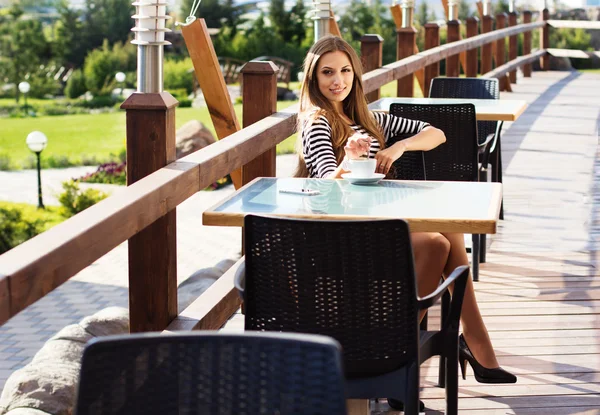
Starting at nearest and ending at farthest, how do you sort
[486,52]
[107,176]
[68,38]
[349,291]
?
[349,291]
[486,52]
[107,176]
[68,38]

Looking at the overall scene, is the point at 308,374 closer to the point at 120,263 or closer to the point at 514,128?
the point at 514,128

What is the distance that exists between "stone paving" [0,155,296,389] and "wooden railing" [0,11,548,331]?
5.71m

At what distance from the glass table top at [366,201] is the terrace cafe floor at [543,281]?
61 centimetres

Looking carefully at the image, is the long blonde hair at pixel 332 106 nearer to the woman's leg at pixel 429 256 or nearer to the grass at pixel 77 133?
the woman's leg at pixel 429 256

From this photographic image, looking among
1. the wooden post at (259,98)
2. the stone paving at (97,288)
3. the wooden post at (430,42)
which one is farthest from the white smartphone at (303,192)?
the stone paving at (97,288)

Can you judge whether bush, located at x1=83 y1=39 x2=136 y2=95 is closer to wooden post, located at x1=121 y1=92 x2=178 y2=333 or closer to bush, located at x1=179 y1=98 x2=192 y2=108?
bush, located at x1=179 y1=98 x2=192 y2=108

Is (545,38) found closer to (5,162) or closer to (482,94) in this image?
(482,94)

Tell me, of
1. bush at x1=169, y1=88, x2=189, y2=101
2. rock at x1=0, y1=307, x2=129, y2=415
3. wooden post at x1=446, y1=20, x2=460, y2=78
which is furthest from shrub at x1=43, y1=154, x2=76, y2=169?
rock at x1=0, y1=307, x2=129, y2=415

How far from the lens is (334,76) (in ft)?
11.2

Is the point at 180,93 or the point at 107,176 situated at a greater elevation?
the point at 180,93

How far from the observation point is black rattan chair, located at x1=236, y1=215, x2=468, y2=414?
211 cm

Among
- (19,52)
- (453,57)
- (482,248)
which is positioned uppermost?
(453,57)

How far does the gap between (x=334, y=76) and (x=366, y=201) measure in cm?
76

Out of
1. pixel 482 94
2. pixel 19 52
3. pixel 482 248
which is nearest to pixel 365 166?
pixel 482 248
